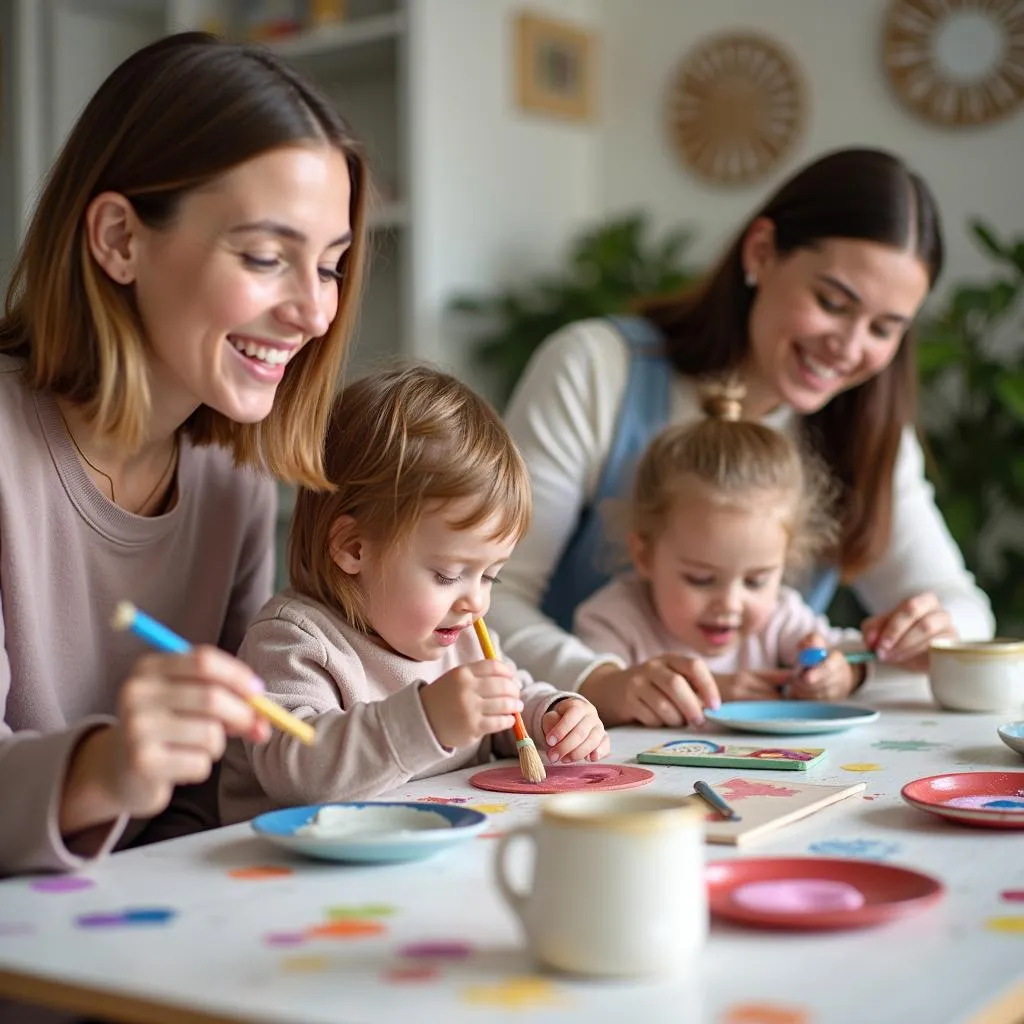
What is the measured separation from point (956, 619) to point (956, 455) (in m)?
1.33

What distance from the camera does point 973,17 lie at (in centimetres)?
349

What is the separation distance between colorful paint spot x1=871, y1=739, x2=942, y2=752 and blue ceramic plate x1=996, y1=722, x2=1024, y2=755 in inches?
3.1

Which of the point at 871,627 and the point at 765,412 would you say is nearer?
the point at 871,627

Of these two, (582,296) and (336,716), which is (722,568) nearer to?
(336,716)

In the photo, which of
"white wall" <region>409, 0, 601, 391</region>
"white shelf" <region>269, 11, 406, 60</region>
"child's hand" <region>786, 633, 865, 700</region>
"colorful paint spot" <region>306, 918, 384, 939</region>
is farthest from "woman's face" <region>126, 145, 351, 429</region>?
"white shelf" <region>269, 11, 406, 60</region>

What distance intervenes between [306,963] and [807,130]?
3333 millimetres

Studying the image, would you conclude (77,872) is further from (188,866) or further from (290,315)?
(290,315)

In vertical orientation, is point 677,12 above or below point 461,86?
above

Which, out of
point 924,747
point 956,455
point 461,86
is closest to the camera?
point 924,747

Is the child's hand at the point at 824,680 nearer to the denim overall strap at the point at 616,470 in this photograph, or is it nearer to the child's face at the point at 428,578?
the denim overall strap at the point at 616,470

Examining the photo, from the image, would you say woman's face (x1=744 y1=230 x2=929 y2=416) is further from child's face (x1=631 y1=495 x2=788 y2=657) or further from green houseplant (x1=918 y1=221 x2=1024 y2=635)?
green houseplant (x1=918 y1=221 x2=1024 y2=635)

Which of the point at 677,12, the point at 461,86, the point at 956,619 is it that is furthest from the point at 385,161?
the point at 956,619

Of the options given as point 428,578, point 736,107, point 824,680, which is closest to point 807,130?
point 736,107

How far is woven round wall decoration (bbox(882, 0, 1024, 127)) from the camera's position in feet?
11.3
